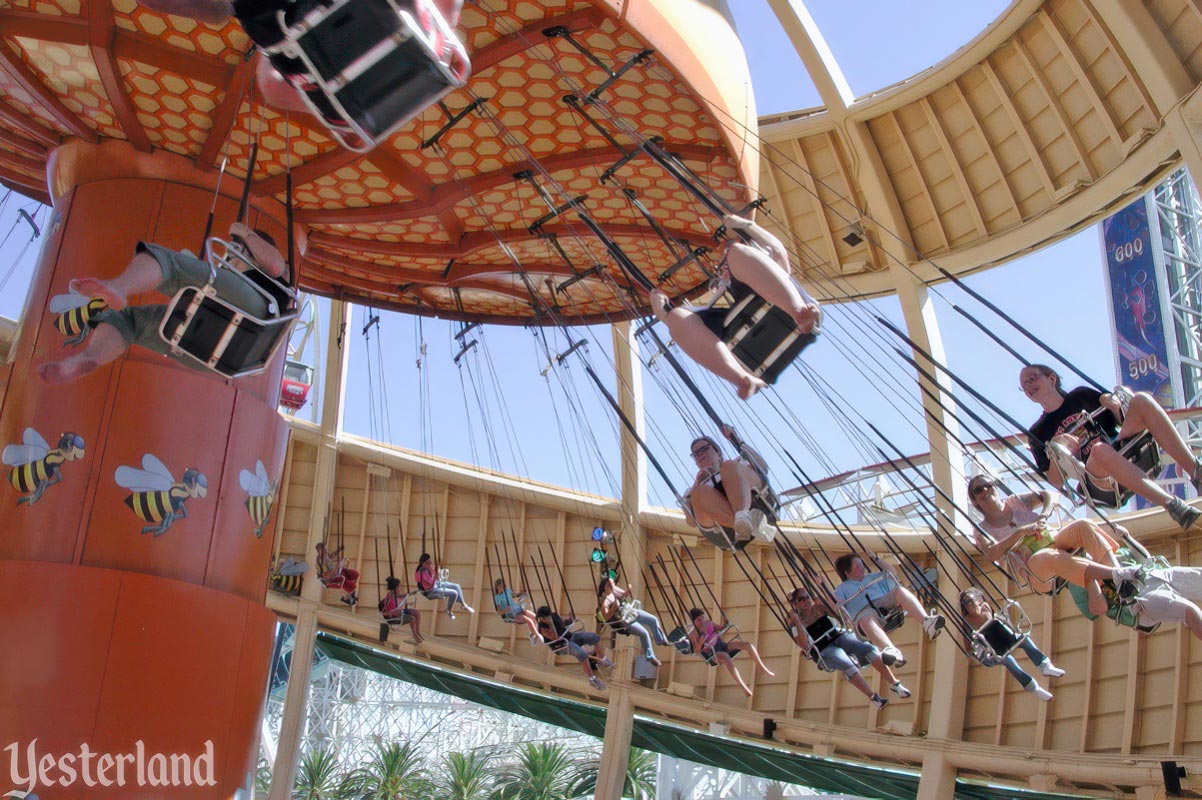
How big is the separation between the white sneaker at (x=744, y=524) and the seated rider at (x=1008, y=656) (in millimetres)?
2660

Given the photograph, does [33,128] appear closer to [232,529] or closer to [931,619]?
[232,529]

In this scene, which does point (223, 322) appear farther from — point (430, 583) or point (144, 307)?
point (430, 583)

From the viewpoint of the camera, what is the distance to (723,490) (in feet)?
26.9

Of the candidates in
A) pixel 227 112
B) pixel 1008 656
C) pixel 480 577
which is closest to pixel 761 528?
pixel 1008 656

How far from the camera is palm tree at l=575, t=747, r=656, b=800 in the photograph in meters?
34.3

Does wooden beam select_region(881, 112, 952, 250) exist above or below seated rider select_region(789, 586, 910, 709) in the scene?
above

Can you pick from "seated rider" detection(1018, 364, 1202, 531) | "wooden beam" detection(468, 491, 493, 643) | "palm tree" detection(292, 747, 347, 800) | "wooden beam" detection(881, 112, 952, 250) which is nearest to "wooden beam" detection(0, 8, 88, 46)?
"seated rider" detection(1018, 364, 1202, 531)

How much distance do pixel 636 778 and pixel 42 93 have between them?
31.1 metres

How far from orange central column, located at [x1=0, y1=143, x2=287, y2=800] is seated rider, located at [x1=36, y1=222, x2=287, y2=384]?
50 centimetres

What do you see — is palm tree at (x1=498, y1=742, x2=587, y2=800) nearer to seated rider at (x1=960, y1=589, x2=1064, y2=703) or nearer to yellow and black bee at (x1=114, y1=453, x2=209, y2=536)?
seated rider at (x1=960, y1=589, x2=1064, y2=703)

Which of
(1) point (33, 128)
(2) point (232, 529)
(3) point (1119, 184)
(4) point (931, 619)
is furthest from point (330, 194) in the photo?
(3) point (1119, 184)

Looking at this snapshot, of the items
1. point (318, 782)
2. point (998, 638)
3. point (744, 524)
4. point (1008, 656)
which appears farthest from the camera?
point (318, 782)

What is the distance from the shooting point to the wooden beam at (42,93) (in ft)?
27.2

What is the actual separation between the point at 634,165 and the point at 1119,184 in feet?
20.1
